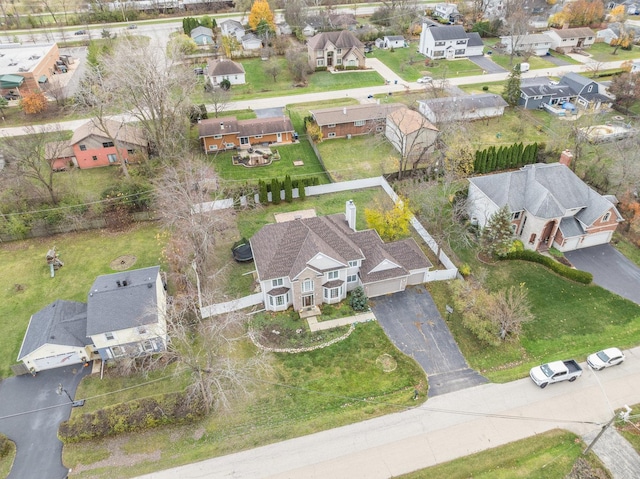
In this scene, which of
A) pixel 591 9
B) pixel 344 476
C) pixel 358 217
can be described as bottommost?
pixel 344 476

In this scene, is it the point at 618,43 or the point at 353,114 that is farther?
the point at 618,43

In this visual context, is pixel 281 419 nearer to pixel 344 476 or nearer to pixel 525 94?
pixel 344 476

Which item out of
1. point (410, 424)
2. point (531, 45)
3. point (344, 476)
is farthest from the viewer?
point (531, 45)

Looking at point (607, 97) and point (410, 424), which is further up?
point (607, 97)

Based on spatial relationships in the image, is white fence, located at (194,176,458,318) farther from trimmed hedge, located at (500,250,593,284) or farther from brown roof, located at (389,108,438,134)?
brown roof, located at (389,108,438,134)

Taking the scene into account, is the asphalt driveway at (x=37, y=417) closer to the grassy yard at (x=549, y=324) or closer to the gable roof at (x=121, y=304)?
the gable roof at (x=121, y=304)

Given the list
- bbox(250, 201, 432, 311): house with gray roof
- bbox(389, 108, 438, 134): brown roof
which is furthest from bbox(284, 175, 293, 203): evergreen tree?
bbox(389, 108, 438, 134): brown roof

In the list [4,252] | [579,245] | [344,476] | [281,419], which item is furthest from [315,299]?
[4,252]
